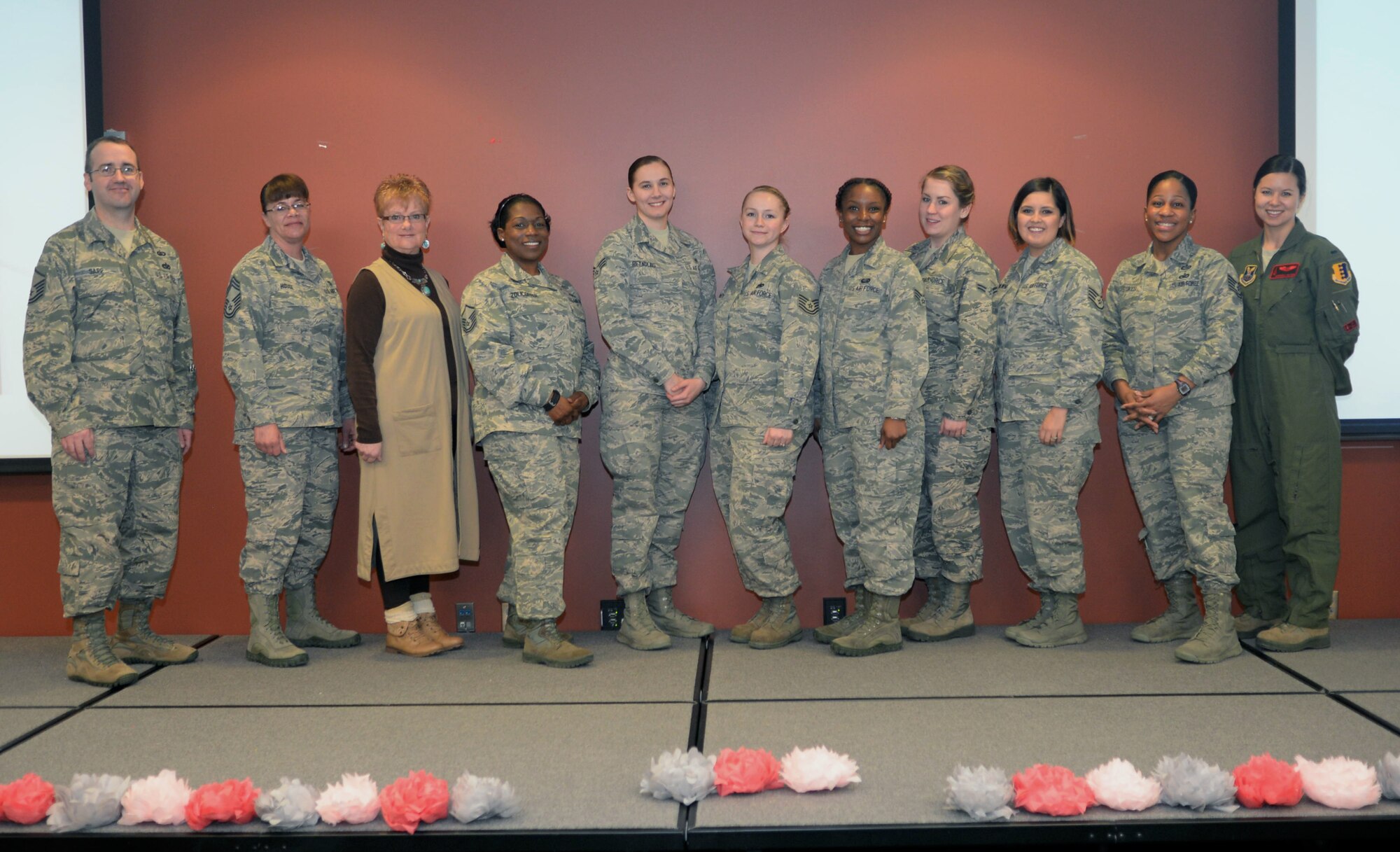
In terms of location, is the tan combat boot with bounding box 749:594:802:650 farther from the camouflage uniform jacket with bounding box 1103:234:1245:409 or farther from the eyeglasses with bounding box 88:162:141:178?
the eyeglasses with bounding box 88:162:141:178

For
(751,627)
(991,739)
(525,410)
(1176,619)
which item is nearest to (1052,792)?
(991,739)

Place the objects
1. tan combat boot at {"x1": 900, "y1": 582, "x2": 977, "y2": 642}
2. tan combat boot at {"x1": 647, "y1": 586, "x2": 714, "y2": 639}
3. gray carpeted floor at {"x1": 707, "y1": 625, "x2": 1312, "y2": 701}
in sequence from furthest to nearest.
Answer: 1. tan combat boot at {"x1": 647, "y1": 586, "x2": 714, "y2": 639}
2. tan combat boot at {"x1": 900, "y1": 582, "x2": 977, "y2": 642}
3. gray carpeted floor at {"x1": 707, "y1": 625, "x2": 1312, "y2": 701}

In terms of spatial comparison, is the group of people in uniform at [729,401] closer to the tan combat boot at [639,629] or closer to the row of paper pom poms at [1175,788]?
the tan combat boot at [639,629]

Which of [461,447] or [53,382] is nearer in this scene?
[53,382]

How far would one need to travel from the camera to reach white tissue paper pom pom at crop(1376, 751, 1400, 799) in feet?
7.07

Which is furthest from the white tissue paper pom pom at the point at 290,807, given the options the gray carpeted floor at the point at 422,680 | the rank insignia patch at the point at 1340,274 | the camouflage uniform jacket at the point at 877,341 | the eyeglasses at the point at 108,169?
the rank insignia patch at the point at 1340,274

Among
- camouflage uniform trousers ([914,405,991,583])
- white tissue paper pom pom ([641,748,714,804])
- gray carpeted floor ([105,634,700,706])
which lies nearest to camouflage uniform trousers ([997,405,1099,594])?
camouflage uniform trousers ([914,405,991,583])

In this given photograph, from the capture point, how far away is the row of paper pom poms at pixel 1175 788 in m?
2.13

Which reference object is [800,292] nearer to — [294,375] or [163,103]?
[294,375]

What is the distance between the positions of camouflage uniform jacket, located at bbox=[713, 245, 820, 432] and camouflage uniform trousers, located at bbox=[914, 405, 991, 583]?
49cm

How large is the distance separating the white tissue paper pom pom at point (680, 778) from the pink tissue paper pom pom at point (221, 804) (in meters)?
0.87

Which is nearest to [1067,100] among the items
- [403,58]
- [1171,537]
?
[1171,537]

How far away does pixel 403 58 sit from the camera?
13.2 feet

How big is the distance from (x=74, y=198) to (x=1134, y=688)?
169 inches
